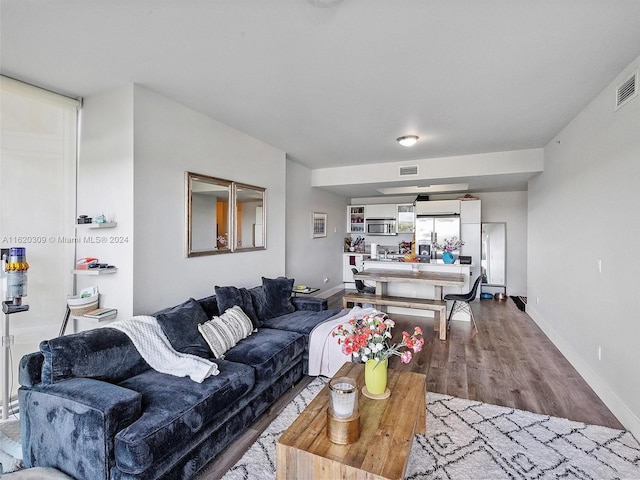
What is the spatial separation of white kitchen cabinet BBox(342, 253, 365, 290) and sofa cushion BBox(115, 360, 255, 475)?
5914 mm

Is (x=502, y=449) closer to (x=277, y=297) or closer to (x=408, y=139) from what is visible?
(x=277, y=297)

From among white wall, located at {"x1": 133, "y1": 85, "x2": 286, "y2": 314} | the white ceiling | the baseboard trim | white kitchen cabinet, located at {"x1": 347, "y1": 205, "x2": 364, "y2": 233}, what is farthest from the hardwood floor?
white kitchen cabinet, located at {"x1": 347, "y1": 205, "x2": 364, "y2": 233}

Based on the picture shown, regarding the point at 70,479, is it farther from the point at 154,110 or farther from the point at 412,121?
the point at 412,121

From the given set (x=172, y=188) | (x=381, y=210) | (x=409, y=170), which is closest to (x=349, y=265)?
(x=381, y=210)

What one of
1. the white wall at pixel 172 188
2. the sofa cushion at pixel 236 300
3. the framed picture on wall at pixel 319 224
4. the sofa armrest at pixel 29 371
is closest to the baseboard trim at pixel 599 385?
the sofa cushion at pixel 236 300

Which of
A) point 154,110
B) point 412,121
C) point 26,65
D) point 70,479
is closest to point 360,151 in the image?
point 412,121

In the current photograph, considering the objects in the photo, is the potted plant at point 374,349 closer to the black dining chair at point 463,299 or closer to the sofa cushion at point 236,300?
the sofa cushion at point 236,300

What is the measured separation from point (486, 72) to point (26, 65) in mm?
3611

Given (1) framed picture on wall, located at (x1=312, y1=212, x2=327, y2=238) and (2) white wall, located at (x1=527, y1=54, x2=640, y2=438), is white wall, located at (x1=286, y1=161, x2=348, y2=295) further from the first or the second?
(2) white wall, located at (x1=527, y1=54, x2=640, y2=438)

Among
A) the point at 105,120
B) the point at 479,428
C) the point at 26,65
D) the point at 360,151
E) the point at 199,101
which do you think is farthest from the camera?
the point at 360,151

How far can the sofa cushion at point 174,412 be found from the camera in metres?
1.54

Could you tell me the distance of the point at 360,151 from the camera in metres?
5.00

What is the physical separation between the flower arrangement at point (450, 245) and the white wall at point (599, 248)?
230 cm

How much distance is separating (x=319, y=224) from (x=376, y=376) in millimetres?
4987
